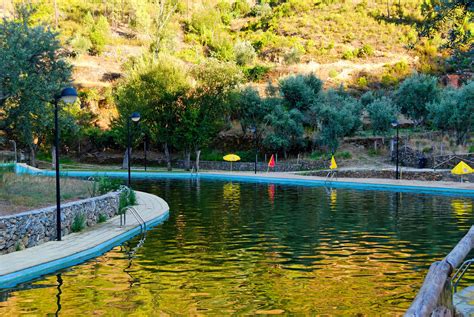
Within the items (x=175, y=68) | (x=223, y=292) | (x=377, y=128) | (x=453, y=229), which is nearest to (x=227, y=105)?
(x=175, y=68)

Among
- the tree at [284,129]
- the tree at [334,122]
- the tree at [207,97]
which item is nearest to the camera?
the tree at [334,122]

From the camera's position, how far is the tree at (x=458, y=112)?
4574cm

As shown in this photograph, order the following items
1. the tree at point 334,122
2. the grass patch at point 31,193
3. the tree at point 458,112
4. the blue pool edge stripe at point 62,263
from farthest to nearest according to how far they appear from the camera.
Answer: the tree at point 334,122 → the tree at point 458,112 → the grass patch at point 31,193 → the blue pool edge stripe at point 62,263

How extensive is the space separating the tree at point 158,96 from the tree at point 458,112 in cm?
2329

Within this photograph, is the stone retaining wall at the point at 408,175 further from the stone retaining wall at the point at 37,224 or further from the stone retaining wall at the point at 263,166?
the stone retaining wall at the point at 37,224

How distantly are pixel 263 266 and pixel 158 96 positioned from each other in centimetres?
3971

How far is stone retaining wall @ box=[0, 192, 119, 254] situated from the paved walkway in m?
0.26

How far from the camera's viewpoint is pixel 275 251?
14.3 m

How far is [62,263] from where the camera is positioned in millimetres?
12102

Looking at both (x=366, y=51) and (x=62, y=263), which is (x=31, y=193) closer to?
Answer: (x=62, y=263)

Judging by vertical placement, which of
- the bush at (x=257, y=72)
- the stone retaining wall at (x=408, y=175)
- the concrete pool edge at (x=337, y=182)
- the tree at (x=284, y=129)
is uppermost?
the bush at (x=257, y=72)

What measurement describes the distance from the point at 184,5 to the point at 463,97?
77.3 meters

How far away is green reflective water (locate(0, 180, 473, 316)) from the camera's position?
928 centimetres

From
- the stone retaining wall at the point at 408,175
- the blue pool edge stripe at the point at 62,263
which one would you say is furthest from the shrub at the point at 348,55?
the blue pool edge stripe at the point at 62,263
